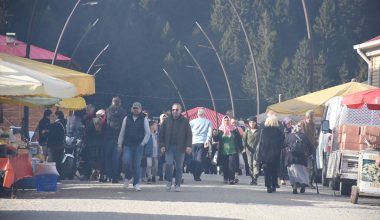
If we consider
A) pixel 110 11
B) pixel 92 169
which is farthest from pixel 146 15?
pixel 92 169

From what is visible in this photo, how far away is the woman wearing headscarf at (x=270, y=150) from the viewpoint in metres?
23.4

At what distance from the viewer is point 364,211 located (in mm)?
18422

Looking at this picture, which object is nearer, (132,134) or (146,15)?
(132,134)

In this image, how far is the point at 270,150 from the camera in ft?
77.3

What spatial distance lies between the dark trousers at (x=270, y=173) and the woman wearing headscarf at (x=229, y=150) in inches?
143

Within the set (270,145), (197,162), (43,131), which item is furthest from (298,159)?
(43,131)

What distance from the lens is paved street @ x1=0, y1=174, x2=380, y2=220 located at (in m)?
15.9

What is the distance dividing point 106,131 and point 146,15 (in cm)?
6696

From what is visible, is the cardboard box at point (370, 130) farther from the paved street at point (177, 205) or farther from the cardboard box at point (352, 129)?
the paved street at point (177, 205)

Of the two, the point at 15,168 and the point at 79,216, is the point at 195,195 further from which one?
the point at 79,216

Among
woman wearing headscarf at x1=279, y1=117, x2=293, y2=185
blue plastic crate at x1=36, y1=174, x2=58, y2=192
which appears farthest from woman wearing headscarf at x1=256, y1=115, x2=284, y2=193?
blue plastic crate at x1=36, y1=174, x2=58, y2=192

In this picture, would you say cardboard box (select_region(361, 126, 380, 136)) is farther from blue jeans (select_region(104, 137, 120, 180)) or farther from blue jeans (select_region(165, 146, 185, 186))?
blue jeans (select_region(104, 137, 120, 180))

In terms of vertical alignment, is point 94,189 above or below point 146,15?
below

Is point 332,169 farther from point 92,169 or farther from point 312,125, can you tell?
point 92,169
